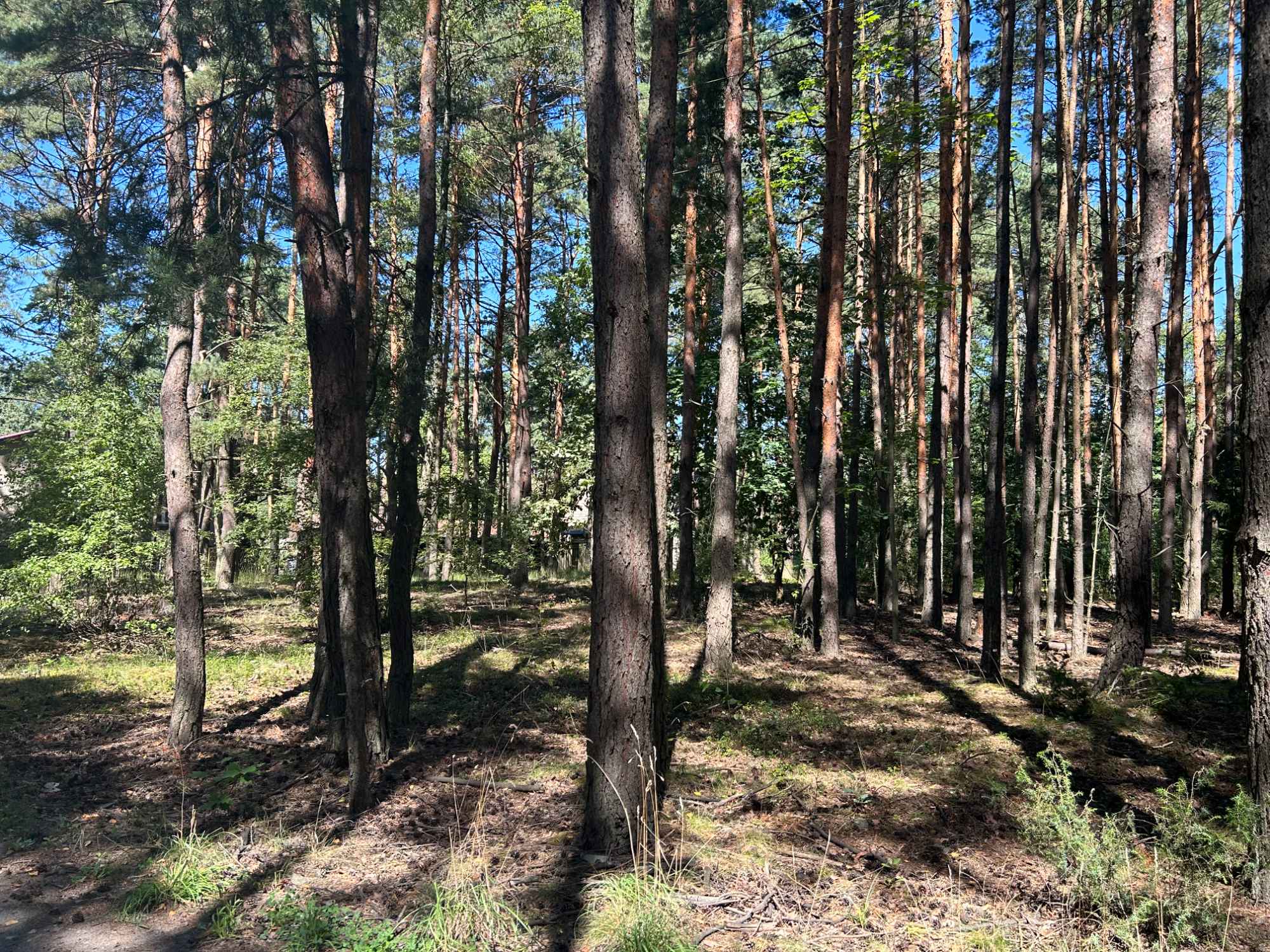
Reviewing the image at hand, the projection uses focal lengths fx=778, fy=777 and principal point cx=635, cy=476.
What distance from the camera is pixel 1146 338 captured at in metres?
7.97

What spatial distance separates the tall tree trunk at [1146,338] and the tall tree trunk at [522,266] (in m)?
14.2

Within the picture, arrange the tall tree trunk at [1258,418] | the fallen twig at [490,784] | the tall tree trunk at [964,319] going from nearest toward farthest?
the tall tree trunk at [1258,418]
the fallen twig at [490,784]
the tall tree trunk at [964,319]

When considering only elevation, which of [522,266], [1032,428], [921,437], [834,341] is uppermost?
[522,266]

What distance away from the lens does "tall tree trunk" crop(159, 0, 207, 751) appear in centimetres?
781

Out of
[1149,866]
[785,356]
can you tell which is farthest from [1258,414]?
[785,356]

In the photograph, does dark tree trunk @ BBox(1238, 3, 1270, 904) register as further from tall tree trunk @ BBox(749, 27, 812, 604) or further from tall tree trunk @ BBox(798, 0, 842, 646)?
tall tree trunk @ BBox(749, 27, 812, 604)

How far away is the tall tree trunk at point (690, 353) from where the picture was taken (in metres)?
13.4

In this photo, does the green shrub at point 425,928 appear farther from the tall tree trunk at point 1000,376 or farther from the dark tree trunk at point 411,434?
the tall tree trunk at point 1000,376

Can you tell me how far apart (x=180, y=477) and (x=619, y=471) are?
545cm

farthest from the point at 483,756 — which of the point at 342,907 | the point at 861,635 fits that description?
the point at 861,635

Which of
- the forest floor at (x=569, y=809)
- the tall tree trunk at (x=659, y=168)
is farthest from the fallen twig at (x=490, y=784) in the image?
the tall tree trunk at (x=659, y=168)

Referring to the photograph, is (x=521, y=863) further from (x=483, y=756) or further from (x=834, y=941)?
(x=483, y=756)

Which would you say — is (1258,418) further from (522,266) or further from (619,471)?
(522,266)

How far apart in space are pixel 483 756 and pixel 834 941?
4196mm
